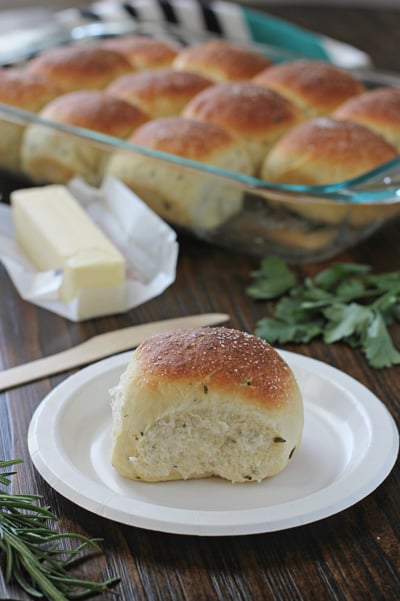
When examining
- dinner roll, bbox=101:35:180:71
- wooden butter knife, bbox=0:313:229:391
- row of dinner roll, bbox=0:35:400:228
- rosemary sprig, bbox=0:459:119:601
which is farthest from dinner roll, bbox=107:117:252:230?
rosemary sprig, bbox=0:459:119:601

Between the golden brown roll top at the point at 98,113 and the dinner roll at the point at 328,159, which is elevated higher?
the golden brown roll top at the point at 98,113

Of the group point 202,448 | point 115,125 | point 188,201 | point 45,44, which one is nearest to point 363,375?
point 202,448

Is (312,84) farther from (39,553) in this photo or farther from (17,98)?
(39,553)

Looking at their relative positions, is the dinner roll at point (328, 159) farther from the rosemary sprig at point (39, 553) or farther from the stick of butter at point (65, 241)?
the rosemary sprig at point (39, 553)

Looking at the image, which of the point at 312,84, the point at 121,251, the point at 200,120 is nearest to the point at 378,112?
the point at 312,84

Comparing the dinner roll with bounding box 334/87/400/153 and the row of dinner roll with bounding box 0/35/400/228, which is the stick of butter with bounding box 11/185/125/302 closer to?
the row of dinner roll with bounding box 0/35/400/228

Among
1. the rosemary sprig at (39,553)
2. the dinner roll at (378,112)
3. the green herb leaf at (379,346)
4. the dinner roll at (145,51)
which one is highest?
the rosemary sprig at (39,553)

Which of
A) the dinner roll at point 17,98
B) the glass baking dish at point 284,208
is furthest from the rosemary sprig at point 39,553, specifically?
the dinner roll at point 17,98
